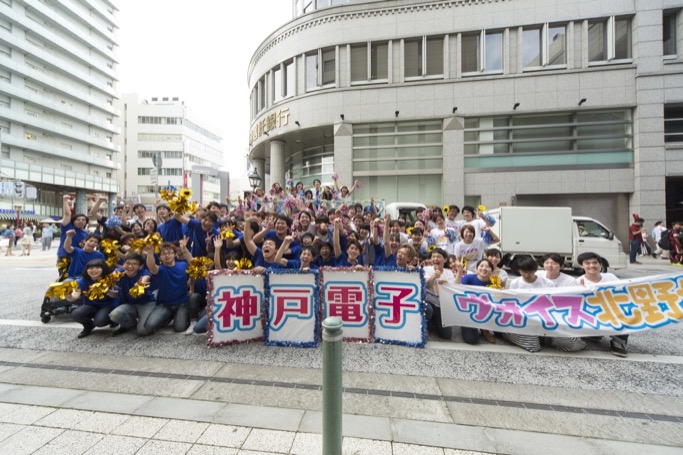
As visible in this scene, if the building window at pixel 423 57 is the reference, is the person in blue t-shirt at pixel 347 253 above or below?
below

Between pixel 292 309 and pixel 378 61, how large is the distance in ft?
55.8

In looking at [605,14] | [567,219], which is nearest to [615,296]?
[567,219]

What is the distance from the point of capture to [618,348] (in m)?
4.14

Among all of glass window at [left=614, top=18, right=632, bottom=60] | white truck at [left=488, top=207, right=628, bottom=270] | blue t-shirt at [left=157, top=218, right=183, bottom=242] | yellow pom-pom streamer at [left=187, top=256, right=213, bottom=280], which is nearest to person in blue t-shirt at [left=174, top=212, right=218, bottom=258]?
blue t-shirt at [left=157, top=218, right=183, bottom=242]

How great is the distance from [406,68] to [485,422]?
1803 cm

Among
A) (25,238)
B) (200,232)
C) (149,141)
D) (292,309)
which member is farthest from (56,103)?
(292,309)

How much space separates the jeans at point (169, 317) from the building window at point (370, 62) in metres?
16.1

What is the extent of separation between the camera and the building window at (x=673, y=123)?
50.4 ft

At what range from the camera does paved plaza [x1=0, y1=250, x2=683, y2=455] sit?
2.47m

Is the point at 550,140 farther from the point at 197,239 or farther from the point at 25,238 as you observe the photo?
the point at 25,238

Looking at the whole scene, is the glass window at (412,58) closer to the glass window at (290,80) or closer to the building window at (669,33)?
the glass window at (290,80)

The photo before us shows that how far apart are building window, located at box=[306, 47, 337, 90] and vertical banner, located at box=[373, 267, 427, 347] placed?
53.2 ft

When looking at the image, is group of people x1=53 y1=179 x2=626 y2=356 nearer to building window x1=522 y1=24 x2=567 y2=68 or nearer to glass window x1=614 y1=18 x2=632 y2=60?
building window x1=522 y1=24 x2=567 y2=68

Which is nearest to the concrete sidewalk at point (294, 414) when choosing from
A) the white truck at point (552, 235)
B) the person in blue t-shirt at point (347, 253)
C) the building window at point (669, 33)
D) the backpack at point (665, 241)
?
the person in blue t-shirt at point (347, 253)
